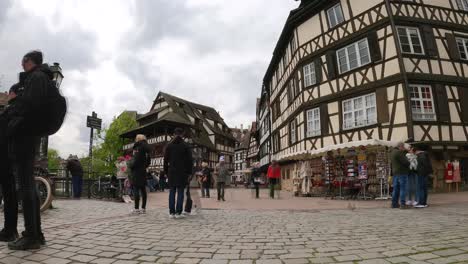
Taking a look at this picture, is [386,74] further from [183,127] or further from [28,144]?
[183,127]

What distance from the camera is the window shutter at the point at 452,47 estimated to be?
1784cm

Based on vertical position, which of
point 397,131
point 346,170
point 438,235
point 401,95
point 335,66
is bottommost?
point 438,235

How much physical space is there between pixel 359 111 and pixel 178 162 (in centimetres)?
1352

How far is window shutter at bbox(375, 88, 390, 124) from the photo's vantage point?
1670cm

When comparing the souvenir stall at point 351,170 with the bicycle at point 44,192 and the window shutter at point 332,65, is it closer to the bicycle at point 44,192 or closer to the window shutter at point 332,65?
the window shutter at point 332,65

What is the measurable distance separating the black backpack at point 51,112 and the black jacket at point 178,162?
10.8ft

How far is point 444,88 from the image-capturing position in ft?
56.0

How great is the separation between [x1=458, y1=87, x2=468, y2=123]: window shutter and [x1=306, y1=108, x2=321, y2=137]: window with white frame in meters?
7.04

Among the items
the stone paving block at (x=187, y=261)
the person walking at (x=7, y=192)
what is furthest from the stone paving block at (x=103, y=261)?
the person walking at (x=7, y=192)

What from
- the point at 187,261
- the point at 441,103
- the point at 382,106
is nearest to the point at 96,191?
the point at 187,261

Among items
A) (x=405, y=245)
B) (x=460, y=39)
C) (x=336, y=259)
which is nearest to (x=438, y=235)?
(x=405, y=245)

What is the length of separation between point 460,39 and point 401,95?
18.9 feet

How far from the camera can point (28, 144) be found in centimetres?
386

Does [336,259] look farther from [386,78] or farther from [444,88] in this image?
[444,88]
